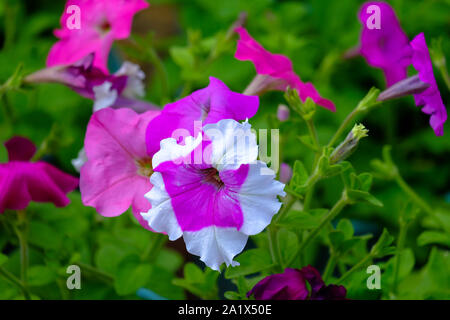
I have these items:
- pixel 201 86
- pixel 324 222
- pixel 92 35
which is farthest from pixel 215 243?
pixel 201 86

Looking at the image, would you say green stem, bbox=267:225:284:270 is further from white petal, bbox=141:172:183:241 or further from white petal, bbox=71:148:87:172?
white petal, bbox=71:148:87:172

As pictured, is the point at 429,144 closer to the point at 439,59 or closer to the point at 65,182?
the point at 439,59

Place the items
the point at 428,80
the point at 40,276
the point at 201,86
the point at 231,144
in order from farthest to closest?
the point at 201,86
the point at 40,276
the point at 428,80
the point at 231,144

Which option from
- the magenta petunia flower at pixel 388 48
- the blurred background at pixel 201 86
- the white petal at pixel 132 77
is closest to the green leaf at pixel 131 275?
the blurred background at pixel 201 86

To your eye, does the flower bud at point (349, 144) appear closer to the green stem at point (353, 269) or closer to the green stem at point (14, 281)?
the green stem at point (353, 269)

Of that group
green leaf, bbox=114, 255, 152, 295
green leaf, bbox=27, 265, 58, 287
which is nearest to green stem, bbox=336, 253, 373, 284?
green leaf, bbox=114, 255, 152, 295

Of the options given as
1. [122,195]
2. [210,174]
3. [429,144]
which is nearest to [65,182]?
[122,195]

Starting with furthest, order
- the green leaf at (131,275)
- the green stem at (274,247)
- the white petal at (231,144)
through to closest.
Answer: the green leaf at (131,275), the green stem at (274,247), the white petal at (231,144)

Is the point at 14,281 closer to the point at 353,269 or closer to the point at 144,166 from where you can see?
the point at 144,166
